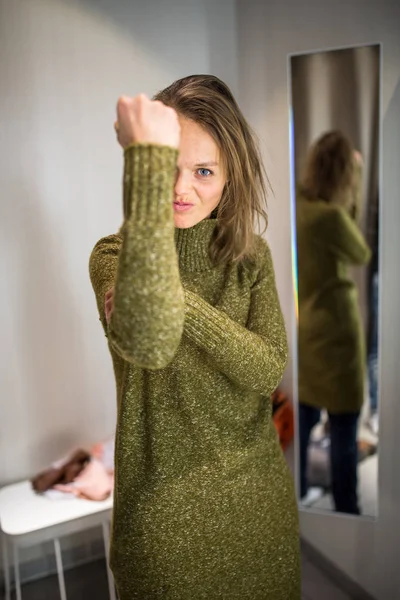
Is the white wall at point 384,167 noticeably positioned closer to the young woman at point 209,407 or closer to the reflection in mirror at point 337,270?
the reflection in mirror at point 337,270

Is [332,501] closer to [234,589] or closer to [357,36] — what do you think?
[234,589]

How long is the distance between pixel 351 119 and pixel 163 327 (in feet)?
3.01

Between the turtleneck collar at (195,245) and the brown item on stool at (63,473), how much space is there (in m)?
0.84

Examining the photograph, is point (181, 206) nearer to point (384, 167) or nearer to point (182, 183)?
point (182, 183)

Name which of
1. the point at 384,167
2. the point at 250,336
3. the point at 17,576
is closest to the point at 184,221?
the point at 250,336

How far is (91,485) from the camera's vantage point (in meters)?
1.30

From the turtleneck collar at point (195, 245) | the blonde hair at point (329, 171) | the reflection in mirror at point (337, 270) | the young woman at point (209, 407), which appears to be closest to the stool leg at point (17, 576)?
the young woman at point (209, 407)

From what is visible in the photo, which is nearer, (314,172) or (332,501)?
(314,172)

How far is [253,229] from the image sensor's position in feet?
2.53

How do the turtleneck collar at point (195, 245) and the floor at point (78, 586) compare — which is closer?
the turtleneck collar at point (195, 245)

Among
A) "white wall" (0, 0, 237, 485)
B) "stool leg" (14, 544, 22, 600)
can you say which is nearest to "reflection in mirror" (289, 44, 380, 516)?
"white wall" (0, 0, 237, 485)

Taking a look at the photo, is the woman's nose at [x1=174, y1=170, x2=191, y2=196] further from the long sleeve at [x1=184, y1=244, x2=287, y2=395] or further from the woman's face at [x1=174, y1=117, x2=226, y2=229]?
the long sleeve at [x1=184, y1=244, x2=287, y2=395]

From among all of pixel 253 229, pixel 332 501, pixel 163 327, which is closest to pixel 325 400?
pixel 332 501

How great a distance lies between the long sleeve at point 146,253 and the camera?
504 millimetres
